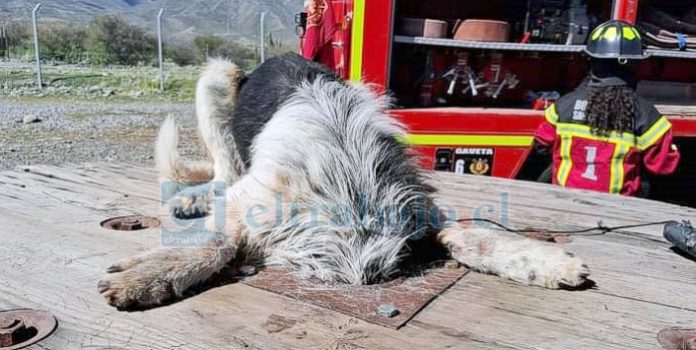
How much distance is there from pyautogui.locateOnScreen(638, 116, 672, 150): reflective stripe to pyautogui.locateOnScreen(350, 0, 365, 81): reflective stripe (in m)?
2.00

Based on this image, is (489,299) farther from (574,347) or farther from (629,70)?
(629,70)

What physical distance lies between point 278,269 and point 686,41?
16.1ft

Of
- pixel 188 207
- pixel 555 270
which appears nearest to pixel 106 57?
pixel 188 207

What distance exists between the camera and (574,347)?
149 centimetres

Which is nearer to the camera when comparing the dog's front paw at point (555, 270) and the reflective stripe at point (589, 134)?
the dog's front paw at point (555, 270)

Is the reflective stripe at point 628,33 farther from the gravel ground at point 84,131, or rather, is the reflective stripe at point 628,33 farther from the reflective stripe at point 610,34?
the gravel ground at point 84,131

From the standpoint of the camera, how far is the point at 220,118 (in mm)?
3600

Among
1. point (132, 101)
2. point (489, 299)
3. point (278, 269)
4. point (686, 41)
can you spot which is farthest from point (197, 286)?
point (132, 101)

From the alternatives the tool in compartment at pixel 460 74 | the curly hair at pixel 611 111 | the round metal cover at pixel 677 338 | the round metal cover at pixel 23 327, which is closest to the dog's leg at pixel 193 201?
the round metal cover at pixel 23 327

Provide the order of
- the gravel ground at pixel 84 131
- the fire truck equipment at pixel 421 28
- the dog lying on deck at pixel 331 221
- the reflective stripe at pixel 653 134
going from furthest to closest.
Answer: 1. the gravel ground at pixel 84 131
2. the fire truck equipment at pixel 421 28
3. the reflective stripe at pixel 653 134
4. the dog lying on deck at pixel 331 221

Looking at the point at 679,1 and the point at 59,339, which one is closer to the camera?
the point at 59,339

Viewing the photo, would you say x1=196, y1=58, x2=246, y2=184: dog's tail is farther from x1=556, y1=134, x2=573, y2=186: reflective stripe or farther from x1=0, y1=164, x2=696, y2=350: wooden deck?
x1=556, y1=134, x2=573, y2=186: reflective stripe

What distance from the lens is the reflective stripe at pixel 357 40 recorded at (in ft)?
14.3

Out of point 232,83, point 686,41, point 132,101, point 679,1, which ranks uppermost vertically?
point 679,1
